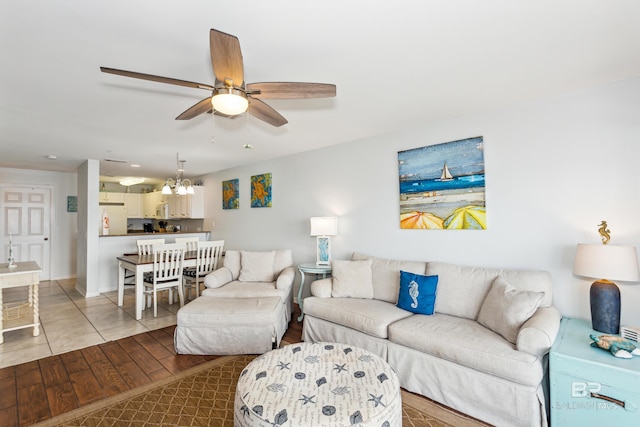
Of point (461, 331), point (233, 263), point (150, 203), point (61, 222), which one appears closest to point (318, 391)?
point (461, 331)

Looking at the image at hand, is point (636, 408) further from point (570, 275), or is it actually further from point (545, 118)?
point (545, 118)

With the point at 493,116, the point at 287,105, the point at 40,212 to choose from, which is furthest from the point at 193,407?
the point at 40,212

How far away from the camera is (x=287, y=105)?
8.77 ft

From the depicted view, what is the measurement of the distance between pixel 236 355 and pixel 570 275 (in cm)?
298

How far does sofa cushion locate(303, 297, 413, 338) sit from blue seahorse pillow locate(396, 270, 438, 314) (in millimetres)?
82

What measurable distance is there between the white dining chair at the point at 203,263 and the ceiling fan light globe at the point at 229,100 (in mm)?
3191

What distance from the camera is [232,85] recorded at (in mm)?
1666

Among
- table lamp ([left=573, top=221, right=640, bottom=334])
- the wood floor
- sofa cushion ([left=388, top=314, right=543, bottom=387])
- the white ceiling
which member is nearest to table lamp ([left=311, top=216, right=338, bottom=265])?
the wood floor

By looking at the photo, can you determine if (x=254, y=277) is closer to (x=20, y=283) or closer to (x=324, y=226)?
(x=324, y=226)

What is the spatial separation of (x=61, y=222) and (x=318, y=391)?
7.35m

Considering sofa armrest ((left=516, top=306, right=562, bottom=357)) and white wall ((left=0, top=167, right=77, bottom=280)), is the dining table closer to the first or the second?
white wall ((left=0, top=167, right=77, bottom=280))

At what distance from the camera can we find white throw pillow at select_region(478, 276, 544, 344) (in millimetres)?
2064

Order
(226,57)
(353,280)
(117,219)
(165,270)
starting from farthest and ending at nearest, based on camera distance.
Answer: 1. (117,219)
2. (165,270)
3. (353,280)
4. (226,57)

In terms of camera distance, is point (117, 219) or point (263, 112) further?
point (117, 219)
